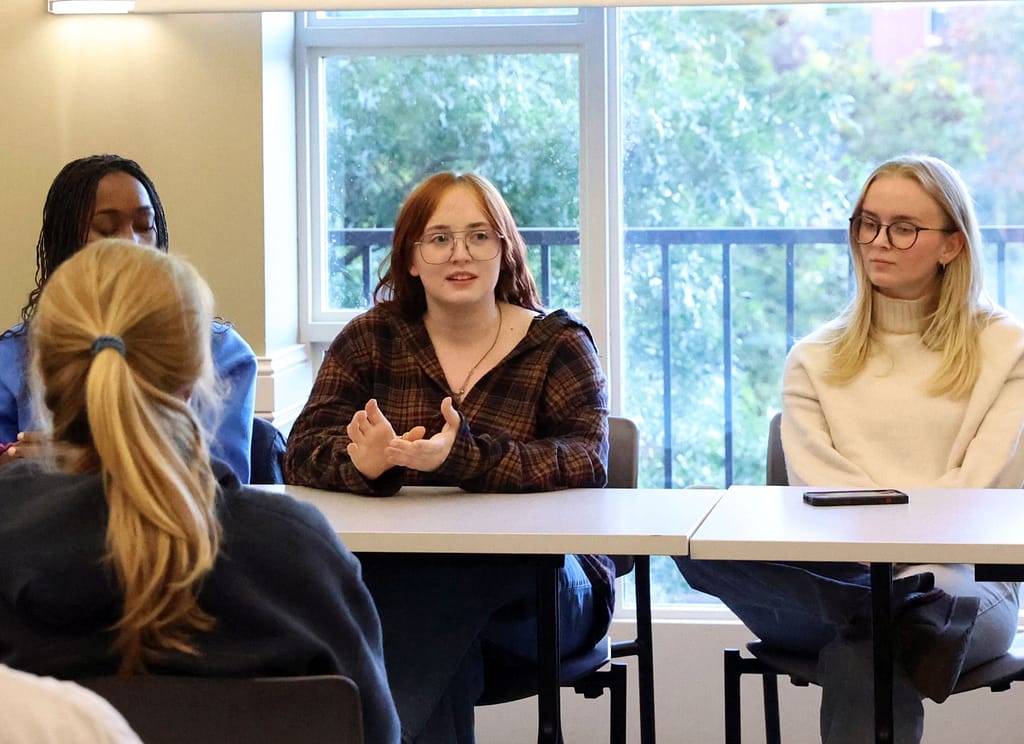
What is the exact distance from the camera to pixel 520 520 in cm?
213

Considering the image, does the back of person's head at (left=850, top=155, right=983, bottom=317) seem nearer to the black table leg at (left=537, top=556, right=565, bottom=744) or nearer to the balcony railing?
the balcony railing

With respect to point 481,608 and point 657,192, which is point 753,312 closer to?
point 657,192

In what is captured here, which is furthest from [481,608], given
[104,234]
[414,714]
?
[104,234]

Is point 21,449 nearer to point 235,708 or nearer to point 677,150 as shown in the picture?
point 235,708

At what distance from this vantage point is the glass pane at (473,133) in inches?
142

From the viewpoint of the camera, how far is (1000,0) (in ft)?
11.3

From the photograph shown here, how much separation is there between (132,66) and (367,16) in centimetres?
59

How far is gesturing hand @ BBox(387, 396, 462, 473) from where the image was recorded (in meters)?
2.32

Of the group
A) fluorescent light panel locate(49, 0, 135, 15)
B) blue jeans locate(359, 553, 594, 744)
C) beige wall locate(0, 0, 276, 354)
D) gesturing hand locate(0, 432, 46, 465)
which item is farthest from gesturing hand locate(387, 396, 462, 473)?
fluorescent light panel locate(49, 0, 135, 15)

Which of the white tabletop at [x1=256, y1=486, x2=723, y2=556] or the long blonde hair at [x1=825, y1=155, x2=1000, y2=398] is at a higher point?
the long blonde hair at [x1=825, y1=155, x2=1000, y2=398]

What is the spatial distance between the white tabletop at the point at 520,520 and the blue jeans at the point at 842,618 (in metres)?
0.17

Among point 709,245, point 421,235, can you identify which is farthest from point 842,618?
point 709,245

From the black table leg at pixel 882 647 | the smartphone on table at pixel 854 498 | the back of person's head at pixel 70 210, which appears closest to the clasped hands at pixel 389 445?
the smartphone on table at pixel 854 498

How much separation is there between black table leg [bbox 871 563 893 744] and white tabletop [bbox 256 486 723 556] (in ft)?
0.91
